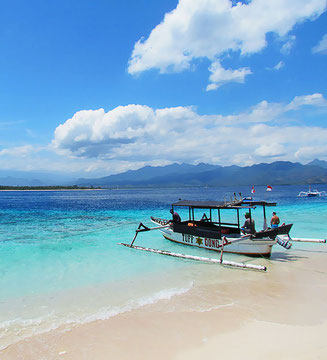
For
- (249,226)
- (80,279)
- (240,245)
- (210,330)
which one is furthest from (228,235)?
(210,330)

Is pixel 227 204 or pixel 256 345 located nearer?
pixel 256 345

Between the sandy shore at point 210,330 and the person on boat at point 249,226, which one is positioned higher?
the person on boat at point 249,226

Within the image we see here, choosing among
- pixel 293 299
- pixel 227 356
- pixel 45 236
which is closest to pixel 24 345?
pixel 227 356

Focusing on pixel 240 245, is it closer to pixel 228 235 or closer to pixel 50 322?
pixel 228 235

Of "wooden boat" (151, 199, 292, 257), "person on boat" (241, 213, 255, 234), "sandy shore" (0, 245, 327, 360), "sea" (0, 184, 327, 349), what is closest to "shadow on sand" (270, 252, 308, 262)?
"wooden boat" (151, 199, 292, 257)

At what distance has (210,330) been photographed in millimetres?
7285

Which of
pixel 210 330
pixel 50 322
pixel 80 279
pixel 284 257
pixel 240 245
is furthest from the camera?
pixel 240 245

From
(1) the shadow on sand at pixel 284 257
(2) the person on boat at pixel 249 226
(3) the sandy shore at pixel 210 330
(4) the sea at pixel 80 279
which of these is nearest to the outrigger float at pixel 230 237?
(2) the person on boat at pixel 249 226

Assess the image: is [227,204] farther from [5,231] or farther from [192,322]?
[5,231]

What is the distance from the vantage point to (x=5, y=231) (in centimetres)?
2534

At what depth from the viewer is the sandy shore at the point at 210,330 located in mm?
6324

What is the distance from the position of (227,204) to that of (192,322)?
393 inches

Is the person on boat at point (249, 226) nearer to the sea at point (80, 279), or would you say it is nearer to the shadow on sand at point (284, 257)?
the sea at point (80, 279)

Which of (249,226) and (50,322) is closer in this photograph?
(50,322)
